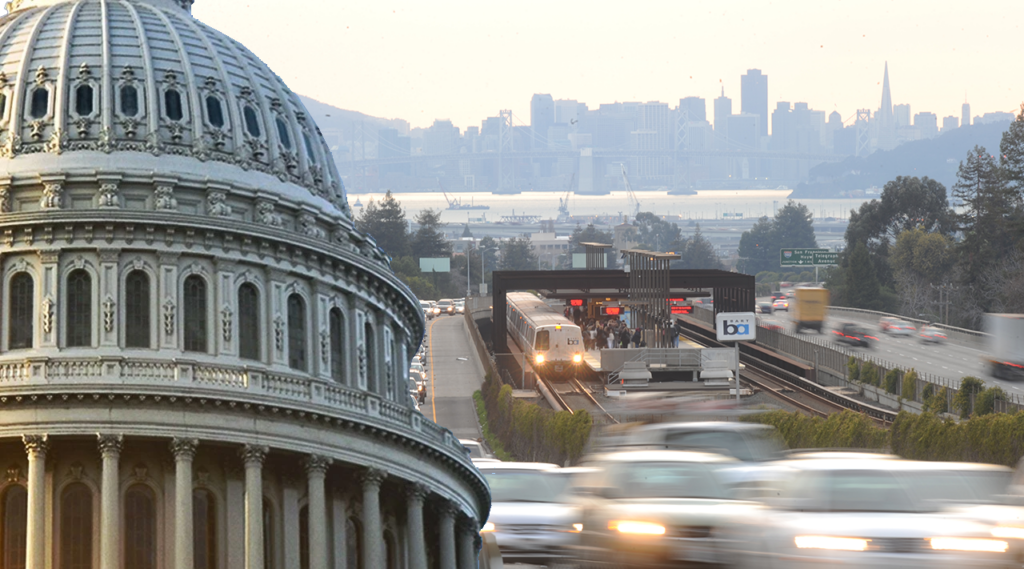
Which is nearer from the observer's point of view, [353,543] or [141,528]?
[141,528]

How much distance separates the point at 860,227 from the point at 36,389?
5999 inches

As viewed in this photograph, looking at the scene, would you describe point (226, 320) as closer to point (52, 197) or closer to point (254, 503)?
point (52, 197)

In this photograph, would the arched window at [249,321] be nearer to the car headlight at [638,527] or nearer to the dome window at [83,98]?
the dome window at [83,98]

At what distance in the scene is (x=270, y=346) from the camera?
2899 inches

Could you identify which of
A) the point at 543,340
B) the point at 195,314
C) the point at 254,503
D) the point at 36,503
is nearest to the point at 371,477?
the point at 254,503

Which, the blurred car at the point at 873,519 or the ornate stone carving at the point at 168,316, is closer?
the blurred car at the point at 873,519

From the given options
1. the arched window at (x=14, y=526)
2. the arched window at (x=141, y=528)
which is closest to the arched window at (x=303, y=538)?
the arched window at (x=141, y=528)

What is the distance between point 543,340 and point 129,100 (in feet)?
127

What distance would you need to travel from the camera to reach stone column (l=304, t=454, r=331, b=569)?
65.8 metres

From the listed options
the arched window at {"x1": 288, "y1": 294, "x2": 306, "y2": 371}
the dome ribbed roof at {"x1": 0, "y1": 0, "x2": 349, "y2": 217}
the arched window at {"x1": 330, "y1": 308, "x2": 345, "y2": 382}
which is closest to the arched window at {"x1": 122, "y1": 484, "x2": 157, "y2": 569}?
the arched window at {"x1": 288, "y1": 294, "x2": 306, "y2": 371}

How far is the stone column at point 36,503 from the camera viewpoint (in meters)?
60.8

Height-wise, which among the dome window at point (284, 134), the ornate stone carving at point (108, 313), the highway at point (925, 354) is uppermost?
the dome window at point (284, 134)

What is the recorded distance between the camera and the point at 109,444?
60969 millimetres

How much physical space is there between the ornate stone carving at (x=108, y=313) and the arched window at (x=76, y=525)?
8466 millimetres
